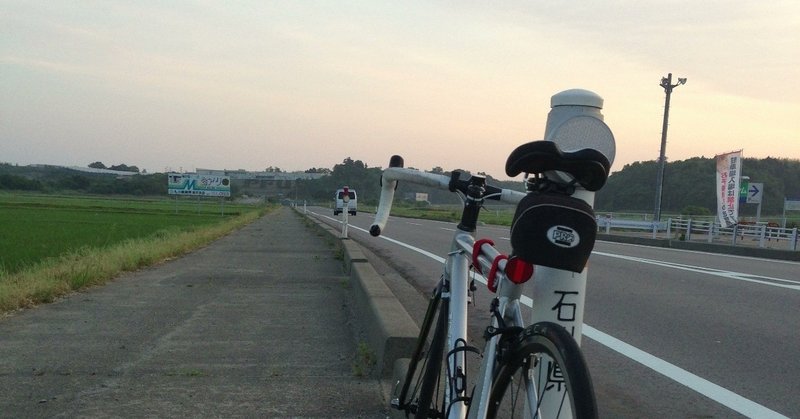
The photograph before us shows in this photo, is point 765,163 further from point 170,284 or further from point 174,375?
point 174,375

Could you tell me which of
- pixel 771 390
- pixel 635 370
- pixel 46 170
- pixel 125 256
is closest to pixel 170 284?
pixel 125 256

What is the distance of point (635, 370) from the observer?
216 inches

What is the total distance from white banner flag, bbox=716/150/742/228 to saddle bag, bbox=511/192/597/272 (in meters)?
25.5

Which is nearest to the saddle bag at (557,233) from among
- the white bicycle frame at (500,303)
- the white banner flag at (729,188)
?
the white bicycle frame at (500,303)

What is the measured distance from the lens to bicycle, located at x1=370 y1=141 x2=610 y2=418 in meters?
1.86

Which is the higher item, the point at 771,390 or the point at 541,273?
the point at 541,273

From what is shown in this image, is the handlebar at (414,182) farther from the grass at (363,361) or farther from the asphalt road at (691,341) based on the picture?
the grass at (363,361)

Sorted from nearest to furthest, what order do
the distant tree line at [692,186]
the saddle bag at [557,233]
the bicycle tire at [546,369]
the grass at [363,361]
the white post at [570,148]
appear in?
the bicycle tire at [546,369] → the saddle bag at [557,233] → the white post at [570,148] → the grass at [363,361] → the distant tree line at [692,186]

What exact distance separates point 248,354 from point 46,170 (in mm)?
121336

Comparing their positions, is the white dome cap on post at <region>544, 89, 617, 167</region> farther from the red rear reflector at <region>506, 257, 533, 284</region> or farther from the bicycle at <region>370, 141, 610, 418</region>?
the red rear reflector at <region>506, 257, 533, 284</region>

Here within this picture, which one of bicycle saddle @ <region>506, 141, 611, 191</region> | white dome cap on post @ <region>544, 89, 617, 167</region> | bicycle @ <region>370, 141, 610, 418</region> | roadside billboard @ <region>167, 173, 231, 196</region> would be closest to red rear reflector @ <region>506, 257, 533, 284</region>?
bicycle @ <region>370, 141, 610, 418</region>

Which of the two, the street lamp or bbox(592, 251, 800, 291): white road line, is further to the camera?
the street lamp

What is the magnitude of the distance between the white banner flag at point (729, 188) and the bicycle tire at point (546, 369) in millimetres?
25445

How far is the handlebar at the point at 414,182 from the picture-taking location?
108 inches
